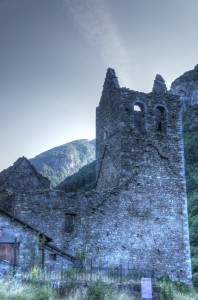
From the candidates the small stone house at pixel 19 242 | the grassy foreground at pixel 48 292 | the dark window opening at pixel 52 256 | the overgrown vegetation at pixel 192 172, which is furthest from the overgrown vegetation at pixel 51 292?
the overgrown vegetation at pixel 192 172

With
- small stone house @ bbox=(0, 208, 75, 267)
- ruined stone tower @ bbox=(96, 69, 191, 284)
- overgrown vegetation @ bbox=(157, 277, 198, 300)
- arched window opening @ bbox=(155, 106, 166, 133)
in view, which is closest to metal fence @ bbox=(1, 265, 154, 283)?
small stone house @ bbox=(0, 208, 75, 267)

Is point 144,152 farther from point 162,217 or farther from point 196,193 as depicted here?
point 196,193

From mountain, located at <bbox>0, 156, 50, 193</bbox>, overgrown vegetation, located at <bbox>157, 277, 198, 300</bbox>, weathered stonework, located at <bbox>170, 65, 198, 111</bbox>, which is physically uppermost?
weathered stonework, located at <bbox>170, 65, 198, 111</bbox>

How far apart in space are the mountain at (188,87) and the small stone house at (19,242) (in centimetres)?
10828

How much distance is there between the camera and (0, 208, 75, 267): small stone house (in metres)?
18.4

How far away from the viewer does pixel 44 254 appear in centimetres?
1981

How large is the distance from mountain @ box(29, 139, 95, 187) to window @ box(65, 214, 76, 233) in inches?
1592

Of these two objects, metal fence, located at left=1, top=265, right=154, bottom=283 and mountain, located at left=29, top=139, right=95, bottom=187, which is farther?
mountain, located at left=29, top=139, right=95, bottom=187

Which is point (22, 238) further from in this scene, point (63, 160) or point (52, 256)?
point (63, 160)

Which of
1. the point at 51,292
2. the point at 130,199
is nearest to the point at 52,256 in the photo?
the point at 130,199

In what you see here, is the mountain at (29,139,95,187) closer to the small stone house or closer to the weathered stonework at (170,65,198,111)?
the weathered stonework at (170,65,198,111)

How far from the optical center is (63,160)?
10525 centimetres

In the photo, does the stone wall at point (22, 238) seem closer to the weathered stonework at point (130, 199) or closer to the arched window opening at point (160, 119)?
the weathered stonework at point (130, 199)

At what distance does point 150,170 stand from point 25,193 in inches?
314
